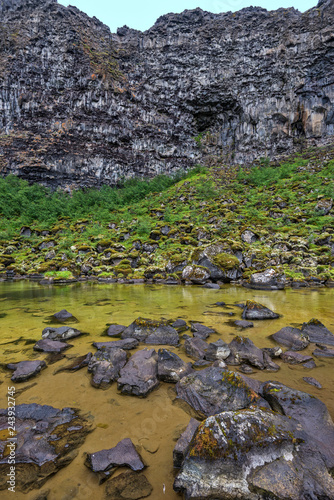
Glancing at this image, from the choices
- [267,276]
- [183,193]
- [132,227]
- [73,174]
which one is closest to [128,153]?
[73,174]

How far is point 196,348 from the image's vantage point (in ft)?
14.2

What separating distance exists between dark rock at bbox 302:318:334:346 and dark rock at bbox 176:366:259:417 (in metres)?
3.07

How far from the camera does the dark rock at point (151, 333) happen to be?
16.3 feet

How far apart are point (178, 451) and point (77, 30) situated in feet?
220

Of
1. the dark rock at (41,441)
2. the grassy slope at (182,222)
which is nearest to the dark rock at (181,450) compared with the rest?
the dark rock at (41,441)

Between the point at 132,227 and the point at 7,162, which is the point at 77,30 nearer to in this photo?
the point at 7,162

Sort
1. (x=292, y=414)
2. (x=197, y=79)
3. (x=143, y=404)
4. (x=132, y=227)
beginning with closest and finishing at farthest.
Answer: (x=292, y=414)
(x=143, y=404)
(x=132, y=227)
(x=197, y=79)

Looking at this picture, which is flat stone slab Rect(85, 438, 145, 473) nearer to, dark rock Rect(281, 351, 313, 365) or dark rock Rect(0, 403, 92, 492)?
dark rock Rect(0, 403, 92, 492)

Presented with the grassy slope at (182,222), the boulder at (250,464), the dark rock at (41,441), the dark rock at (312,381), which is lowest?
the dark rock at (312,381)

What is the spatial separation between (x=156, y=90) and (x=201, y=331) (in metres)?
57.3

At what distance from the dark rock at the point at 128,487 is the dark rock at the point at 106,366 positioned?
1.51 metres

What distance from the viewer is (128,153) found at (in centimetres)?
4522

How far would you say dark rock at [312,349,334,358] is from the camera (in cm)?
420

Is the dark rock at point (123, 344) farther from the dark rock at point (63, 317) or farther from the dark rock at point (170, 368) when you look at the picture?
the dark rock at point (63, 317)
